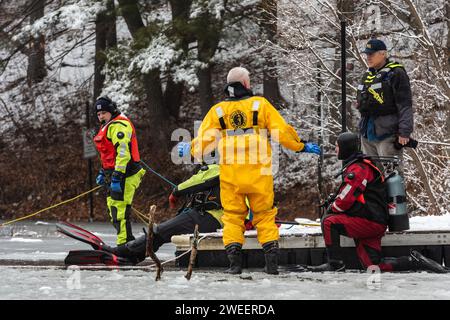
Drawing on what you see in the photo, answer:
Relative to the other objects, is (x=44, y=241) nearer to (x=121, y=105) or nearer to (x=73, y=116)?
(x=121, y=105)

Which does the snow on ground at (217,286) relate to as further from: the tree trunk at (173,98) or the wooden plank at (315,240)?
the tree trunk at (173,98)

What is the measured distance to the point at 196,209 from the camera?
9.00 metres

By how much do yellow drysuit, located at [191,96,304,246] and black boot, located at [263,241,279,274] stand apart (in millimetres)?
53

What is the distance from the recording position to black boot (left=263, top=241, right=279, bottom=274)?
7.86m

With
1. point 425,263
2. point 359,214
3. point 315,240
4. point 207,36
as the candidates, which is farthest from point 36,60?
point 425,263

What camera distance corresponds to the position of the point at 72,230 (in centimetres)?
947

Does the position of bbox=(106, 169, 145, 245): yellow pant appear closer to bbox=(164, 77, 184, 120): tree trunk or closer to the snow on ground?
the snow on ground

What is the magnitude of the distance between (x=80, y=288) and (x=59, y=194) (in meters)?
18.0

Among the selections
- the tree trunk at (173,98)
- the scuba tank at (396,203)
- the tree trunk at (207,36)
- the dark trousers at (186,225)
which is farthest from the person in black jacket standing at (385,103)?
the tree trunk at (173,98)

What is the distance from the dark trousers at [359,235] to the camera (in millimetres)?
7824

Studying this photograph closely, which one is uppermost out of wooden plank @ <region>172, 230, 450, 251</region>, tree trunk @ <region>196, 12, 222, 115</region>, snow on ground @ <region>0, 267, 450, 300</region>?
tree trunk @ <region>196, 12, 222, 115</region>

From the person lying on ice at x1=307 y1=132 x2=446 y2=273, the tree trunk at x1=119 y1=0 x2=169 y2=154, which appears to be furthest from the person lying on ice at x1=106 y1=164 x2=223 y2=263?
the tree trunk at x1=119 y1=0 x2=169 y2=154

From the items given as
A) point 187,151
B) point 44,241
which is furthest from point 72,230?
point 44,241

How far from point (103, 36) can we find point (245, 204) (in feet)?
63.1
